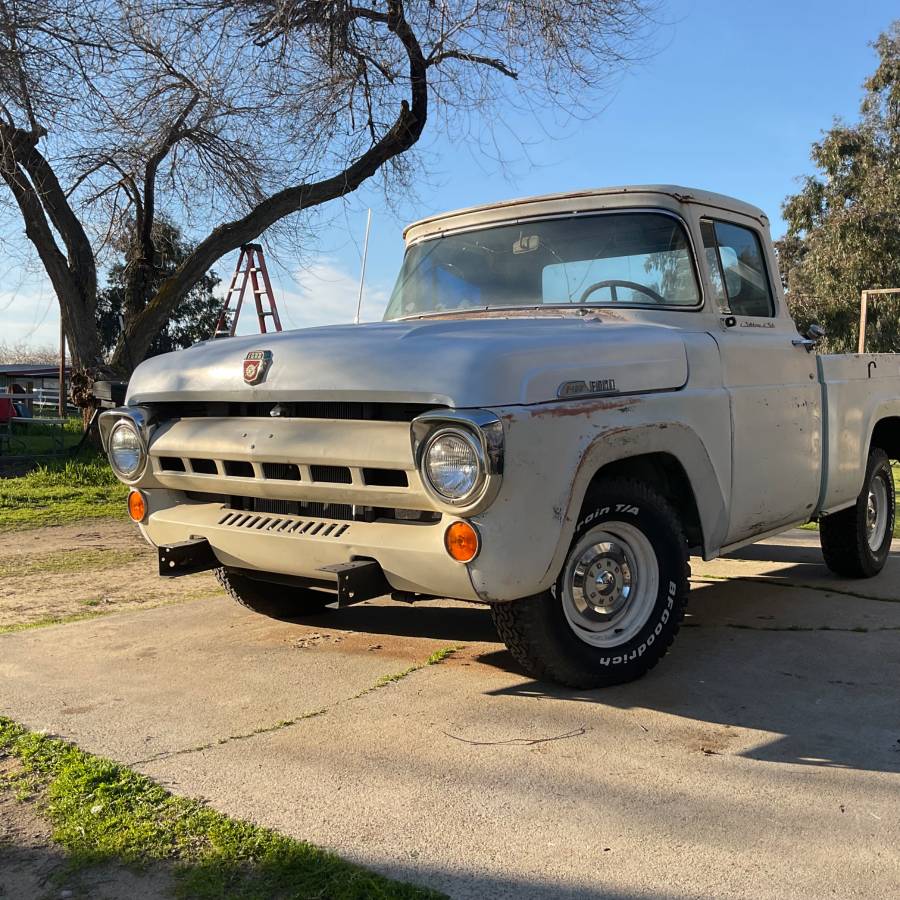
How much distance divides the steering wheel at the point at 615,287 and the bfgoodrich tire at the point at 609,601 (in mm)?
1038

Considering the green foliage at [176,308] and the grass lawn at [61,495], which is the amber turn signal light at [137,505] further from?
the grass lawn at [61,495]

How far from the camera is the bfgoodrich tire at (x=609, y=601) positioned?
3.51 meters

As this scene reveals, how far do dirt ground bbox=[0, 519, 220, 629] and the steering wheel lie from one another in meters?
2.89

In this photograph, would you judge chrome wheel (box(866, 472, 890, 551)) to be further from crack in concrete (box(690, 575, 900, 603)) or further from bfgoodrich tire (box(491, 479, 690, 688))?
bfgoodrich tire (box(491, 479, 690, 688))

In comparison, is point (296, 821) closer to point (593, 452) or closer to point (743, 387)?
point (593, 452)

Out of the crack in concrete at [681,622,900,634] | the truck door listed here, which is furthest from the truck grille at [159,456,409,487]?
the crack in concrete at [681,622,900,634]

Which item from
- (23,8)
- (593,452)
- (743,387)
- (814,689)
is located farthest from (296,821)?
(23,8)

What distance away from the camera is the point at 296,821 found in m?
2.67

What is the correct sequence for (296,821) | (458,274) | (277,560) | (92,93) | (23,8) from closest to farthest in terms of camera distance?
(296,821) → (277,560) → (458,274) → (23,8) → (92,93)

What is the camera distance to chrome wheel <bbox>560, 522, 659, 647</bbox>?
12.0 feet

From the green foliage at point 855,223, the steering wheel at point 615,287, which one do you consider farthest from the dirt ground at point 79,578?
the green foliage at point 855,223

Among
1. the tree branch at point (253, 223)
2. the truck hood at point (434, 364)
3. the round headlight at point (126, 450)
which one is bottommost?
the round headlight at point (126, 450)

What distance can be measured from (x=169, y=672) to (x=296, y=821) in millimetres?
1591

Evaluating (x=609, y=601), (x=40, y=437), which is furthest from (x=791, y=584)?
(x=40, y=437)
